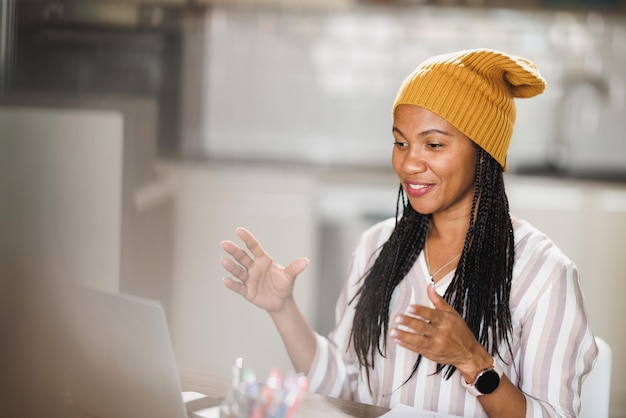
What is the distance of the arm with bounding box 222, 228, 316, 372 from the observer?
1.17m

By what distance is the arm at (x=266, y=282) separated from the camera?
117 cm

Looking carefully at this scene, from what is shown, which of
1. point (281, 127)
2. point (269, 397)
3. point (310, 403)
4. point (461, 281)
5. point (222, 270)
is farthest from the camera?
point (281, 127)

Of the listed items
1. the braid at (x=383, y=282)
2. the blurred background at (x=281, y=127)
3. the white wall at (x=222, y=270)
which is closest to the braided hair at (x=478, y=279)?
the braid at (x=383, y=282)

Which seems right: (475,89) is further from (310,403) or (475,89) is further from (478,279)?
(310,403)

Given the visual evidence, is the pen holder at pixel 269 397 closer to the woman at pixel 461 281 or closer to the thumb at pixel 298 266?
the woman at pixel 461 281

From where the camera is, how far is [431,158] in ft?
3.72

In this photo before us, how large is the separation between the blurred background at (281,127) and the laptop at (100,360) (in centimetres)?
112

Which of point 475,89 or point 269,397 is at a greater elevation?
point 475,89

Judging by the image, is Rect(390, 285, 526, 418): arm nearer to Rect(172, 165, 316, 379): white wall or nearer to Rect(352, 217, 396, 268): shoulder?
Rect(352, 217, 396, 268): shoulder

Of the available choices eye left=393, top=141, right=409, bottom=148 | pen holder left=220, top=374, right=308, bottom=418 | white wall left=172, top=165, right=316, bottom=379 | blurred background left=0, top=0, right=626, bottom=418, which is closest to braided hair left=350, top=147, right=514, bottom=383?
eye left=393, top=141, right=409, bottom=148

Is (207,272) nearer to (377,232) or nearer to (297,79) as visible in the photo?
(297,79)

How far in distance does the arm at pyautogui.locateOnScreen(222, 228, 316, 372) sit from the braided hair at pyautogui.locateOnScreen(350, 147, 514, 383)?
0.10 metres

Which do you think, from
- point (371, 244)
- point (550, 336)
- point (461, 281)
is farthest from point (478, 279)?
point (371, 244)

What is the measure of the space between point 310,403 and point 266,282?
0.70 ft
